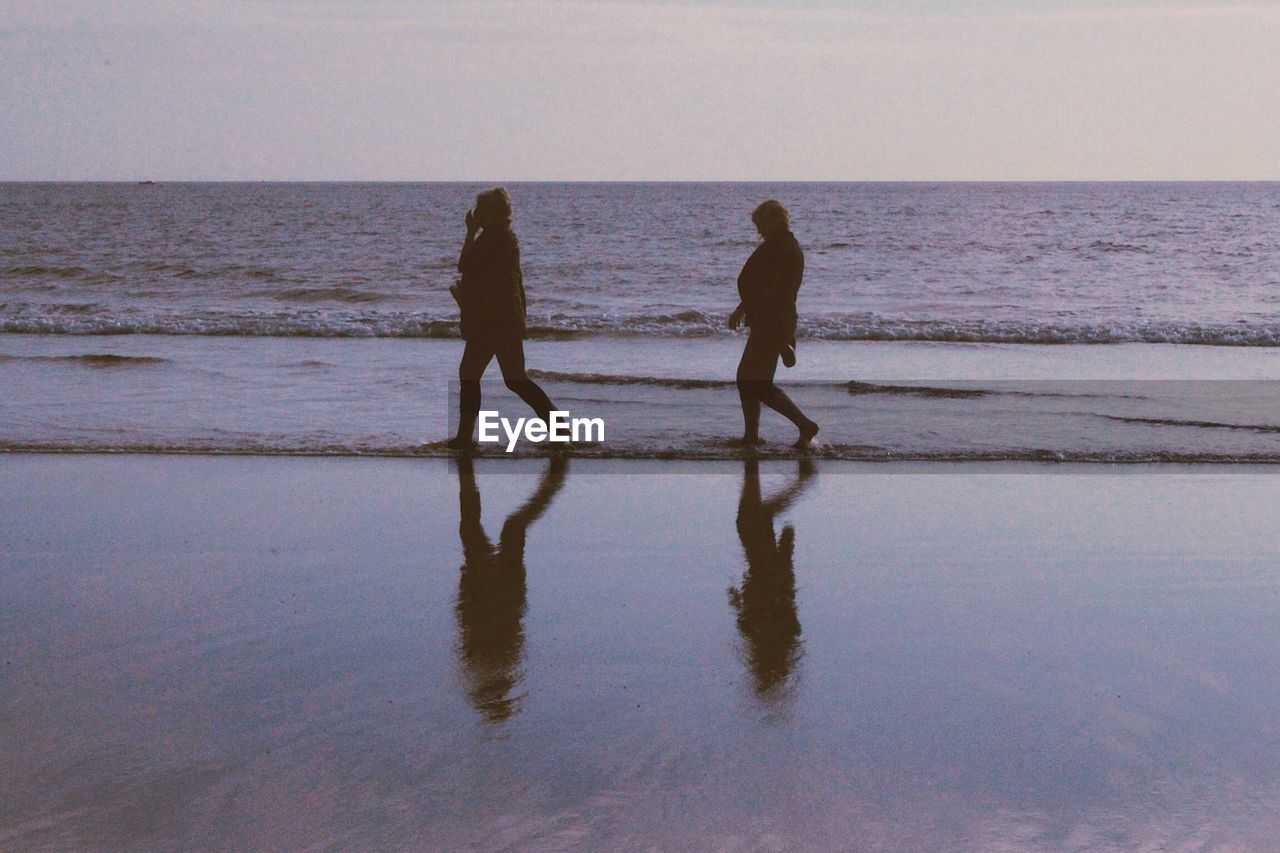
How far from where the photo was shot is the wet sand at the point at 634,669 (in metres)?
3.36

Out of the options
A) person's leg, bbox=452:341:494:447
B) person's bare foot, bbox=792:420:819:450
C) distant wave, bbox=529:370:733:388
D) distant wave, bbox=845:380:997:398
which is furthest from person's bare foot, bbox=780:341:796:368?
distant wave, bbox=529:370:733:388

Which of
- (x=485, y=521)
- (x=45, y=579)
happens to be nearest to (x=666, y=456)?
(x=485, y=521)

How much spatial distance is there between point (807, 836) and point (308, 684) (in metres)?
1.92

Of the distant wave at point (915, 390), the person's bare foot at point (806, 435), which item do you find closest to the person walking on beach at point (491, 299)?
the person's bare foot at point (806, 435)

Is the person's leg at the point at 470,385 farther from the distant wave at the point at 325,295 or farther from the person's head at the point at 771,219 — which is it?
the distant wave at the point at 325,295

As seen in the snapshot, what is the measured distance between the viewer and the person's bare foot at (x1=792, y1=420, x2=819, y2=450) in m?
9.10

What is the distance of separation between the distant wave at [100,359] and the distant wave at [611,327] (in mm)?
3453

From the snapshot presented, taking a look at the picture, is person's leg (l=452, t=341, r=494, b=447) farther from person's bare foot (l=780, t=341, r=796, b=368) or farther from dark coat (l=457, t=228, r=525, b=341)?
person's bare foot (l=780, t=341, r=796, b=368)

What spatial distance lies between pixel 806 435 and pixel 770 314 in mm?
948

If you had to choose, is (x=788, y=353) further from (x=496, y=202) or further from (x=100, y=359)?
(x=100, y=359)

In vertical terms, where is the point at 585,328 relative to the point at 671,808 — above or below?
above

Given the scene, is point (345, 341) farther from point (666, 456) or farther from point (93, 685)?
point (93, 685)

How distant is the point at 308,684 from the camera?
4277 millimetres

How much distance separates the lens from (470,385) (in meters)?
8.99
